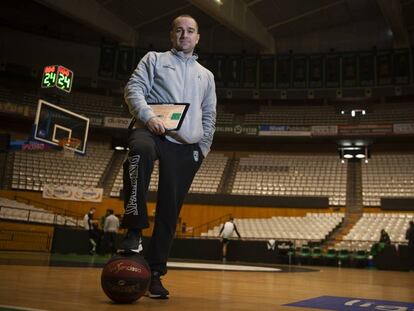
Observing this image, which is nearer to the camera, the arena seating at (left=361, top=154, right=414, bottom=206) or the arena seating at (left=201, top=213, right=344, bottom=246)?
the arena seating at (left=201, top=213, right=344, bottom=246)

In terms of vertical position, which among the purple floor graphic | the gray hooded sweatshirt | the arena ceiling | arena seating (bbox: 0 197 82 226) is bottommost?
the purple floor graphic

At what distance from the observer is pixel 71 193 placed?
1959 centimetres

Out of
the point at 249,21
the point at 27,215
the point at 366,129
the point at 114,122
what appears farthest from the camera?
the point at 114,122

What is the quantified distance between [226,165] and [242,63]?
600cm

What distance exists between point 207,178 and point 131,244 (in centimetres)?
2081

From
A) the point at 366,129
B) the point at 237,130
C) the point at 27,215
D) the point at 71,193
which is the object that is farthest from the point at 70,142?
the point at 366,129

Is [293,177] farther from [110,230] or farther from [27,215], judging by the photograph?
[27,215]

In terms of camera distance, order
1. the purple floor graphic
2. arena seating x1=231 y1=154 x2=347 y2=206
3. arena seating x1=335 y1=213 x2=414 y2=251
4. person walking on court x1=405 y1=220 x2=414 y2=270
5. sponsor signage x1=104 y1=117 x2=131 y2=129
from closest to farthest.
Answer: the purple floor graphic → person walking on court x1=405 y1=220 x2=414 y2=270 → arena seating x1=335 y1=213 x2=414 y2=251 → arena seating x1=231 y1=154 x2=347 y2=206 → sponsor signage x1=104 y1=117 x2=131 y2=129

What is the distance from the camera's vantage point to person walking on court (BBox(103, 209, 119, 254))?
49.2 feet

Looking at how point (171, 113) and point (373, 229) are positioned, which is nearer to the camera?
point (171, 113)

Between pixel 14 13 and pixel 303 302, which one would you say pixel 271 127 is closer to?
pixel 14 13

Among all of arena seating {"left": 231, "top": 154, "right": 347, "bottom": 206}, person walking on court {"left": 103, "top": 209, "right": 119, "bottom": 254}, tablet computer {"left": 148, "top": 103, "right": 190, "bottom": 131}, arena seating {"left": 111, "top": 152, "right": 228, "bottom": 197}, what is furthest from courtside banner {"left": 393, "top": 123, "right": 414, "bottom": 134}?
tablet computer {"left": 148, "top": 103, "right": 190, "bottom": 131}

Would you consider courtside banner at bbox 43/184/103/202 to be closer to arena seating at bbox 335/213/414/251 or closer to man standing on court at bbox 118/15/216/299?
arena seating at bbox 335/213/414/251

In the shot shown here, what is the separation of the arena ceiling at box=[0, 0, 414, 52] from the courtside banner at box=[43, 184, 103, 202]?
813 cm
